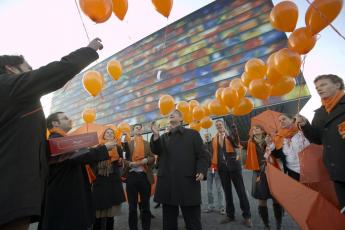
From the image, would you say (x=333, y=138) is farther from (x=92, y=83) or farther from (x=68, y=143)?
(x=92, y=83)

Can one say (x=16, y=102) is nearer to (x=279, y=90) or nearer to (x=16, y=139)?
(x=16, y=139)

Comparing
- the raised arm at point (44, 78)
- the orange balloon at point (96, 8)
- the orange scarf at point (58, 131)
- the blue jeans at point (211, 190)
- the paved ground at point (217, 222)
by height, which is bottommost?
the paved ground at point (217, 222)

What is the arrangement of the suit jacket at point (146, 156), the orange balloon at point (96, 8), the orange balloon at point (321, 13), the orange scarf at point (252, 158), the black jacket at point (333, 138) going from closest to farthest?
the black jacket at point (333, 138) → the orange balloon at point (96, 8) → the orange balloon at point (321, 13) → the orange scarf at point (252, 158) → the suit jacket at point (146, 156)

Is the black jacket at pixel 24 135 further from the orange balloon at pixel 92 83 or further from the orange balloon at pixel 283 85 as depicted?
the orange balloon at pixel 283 85

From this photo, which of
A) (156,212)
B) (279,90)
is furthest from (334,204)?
(156,212)

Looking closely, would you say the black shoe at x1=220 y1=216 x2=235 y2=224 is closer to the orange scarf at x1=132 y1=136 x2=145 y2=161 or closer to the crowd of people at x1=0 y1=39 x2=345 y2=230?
the crowd of people at x1=0 y1=39 x2=345 y2=230

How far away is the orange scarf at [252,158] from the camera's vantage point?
4.10m

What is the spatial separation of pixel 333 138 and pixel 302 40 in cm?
174

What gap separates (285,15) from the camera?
11.2 ft

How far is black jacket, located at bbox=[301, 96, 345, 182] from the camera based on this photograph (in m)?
2.27

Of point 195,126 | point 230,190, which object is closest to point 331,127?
point 230,190

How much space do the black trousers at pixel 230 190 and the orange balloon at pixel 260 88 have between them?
159 centimetres

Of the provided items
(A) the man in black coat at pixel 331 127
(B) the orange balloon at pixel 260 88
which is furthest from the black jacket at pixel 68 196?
(B) the orange balloon at pixel 260 88

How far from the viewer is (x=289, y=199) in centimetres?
282
